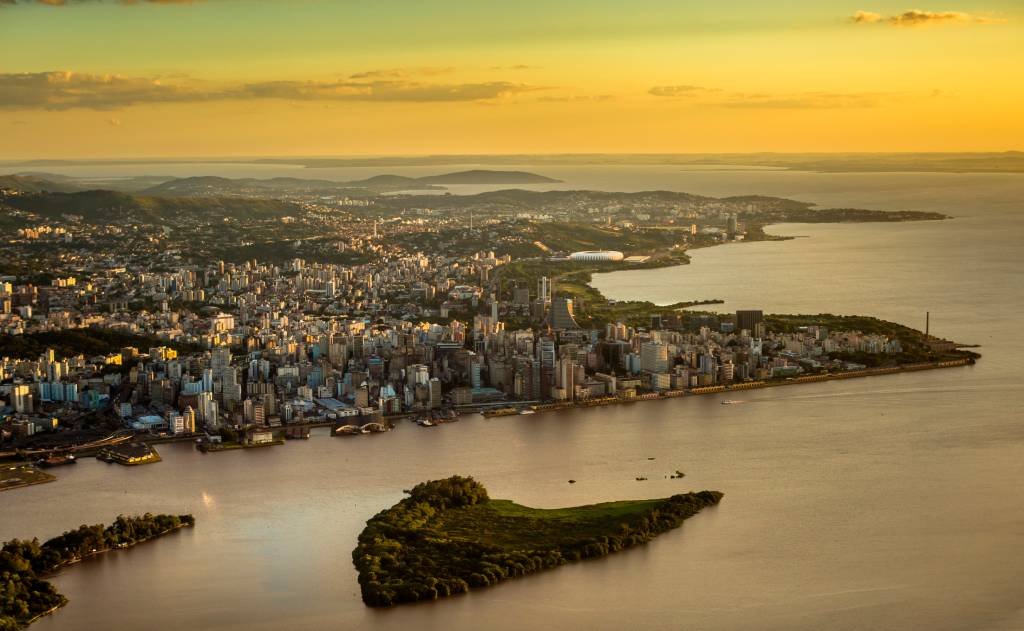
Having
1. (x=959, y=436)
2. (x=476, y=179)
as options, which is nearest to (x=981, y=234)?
(x=959, y=436)

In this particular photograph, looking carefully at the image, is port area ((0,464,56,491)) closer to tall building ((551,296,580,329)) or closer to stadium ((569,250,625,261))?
tall building ((551,296,580,329))

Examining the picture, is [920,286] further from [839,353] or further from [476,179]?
[476,179]

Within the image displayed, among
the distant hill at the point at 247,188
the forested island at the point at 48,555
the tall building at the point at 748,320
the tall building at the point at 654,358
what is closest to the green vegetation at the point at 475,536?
the forested island at the point at 48,555

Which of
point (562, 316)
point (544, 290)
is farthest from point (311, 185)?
point (562, 316)

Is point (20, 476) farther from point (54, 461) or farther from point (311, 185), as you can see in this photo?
point (311, 185)

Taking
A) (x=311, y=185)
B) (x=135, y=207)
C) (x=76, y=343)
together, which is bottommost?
(x=76, y=343)

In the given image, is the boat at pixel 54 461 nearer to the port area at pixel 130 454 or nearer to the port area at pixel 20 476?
the port area at pixel 20 476
